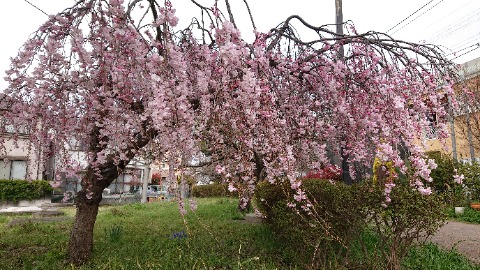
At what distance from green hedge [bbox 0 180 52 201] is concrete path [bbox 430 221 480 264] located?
53.2 feet

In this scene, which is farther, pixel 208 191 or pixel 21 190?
pixel 208 191

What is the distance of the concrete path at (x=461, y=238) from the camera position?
17.6 ft

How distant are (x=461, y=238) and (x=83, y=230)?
694 cm

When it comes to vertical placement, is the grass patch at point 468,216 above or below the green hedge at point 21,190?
below

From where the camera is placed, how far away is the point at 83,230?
4652mm

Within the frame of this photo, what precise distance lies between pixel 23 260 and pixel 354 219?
4.57 meters

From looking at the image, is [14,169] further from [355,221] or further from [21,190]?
[355,221]

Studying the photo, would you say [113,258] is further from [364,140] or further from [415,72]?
[415,72]

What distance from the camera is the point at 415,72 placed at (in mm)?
3758

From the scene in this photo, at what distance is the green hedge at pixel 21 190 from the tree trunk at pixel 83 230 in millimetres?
13043

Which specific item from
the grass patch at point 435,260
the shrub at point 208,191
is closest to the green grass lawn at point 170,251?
the grass patch at point 435,260

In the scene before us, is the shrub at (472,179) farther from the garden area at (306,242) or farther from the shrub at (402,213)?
the shrub at (402,213)

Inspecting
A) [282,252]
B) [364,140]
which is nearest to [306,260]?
[282,252]

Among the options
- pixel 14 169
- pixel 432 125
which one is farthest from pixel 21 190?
pixel 432 125
